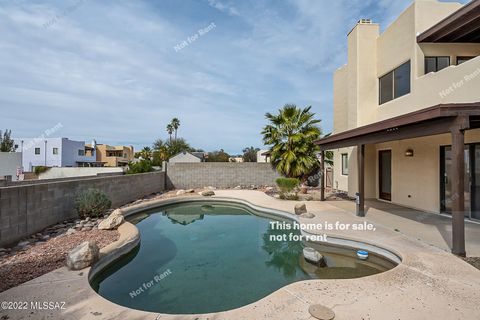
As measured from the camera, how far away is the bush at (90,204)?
24.9ft

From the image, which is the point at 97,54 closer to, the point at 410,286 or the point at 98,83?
the point at 98,83

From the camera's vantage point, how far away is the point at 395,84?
920 cm

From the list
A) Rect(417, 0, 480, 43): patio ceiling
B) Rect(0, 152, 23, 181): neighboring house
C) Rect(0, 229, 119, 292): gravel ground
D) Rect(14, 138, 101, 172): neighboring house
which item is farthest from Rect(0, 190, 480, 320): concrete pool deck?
Rect(14, 138, 101, 172): neighboring house

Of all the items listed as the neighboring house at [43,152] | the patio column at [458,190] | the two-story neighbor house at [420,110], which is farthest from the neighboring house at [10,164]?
the patio column at [458,190]

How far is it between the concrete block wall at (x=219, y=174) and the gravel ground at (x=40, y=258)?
32.7 feet

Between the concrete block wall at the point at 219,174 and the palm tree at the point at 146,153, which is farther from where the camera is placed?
the palm tree at the point at 146,153

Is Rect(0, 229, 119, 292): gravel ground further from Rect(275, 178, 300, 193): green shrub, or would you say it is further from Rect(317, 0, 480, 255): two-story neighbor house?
Rect(275, 178, 300, 193): green shrub

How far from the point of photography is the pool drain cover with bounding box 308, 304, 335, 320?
106 inches

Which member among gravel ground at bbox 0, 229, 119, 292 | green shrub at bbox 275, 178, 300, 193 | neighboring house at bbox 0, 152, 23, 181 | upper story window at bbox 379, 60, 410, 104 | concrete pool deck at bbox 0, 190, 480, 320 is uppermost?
upper story window at bbox 379, 60, 410, 104

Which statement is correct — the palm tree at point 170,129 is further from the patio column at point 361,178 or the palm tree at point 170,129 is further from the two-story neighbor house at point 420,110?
the patio column at point 361,178

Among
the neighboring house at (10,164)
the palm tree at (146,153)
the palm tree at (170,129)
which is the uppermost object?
the palm tree at (170,129)

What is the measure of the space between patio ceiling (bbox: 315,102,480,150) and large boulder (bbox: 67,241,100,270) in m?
6.76

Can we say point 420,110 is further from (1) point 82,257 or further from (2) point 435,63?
(1) point 82,257

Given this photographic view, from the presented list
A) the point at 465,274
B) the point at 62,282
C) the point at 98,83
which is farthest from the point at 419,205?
the point at 98,83
